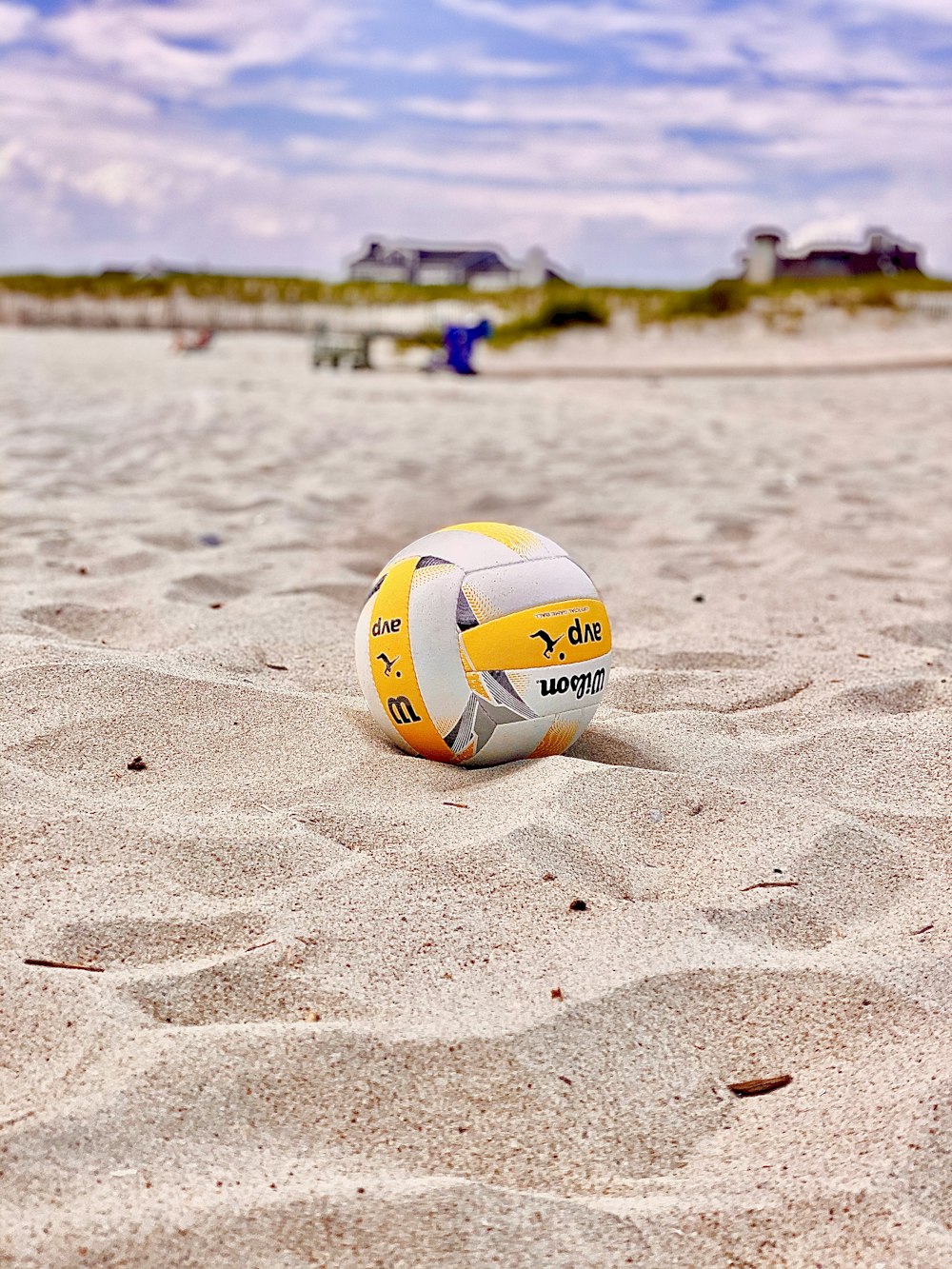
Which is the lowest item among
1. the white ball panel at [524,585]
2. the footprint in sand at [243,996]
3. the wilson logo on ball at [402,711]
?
the footprint in sand at [243,996]

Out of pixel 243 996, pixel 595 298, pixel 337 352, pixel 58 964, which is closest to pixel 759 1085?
pixel 243 996

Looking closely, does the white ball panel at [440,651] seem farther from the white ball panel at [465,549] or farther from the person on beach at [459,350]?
the person on beach at [459,350]

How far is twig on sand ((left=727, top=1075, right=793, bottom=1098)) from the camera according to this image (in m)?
1.84

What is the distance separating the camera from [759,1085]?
72.9 inches

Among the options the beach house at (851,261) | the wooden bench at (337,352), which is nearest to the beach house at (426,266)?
the beach house at (851,261)

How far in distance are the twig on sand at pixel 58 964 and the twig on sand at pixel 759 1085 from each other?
106 cm

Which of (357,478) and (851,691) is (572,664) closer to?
(851,691)

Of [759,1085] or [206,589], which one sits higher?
[206,589]

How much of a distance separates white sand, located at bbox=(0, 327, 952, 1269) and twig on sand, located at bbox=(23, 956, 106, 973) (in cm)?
2

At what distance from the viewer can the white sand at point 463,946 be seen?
1.59 m

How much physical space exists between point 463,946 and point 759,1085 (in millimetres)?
556

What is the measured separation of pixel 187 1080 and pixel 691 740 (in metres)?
1.64

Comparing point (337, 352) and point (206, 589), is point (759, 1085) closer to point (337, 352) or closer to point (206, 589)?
point (206, 589)

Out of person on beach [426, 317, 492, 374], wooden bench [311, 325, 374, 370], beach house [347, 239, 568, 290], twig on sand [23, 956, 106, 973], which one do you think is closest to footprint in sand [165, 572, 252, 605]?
twig on sand [23, 956, 106, 973]
